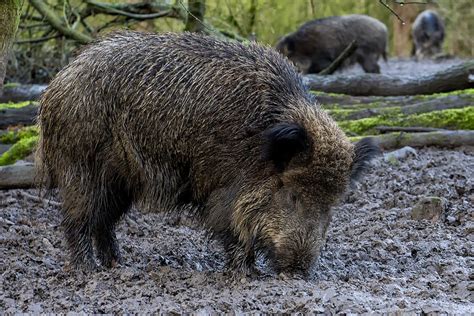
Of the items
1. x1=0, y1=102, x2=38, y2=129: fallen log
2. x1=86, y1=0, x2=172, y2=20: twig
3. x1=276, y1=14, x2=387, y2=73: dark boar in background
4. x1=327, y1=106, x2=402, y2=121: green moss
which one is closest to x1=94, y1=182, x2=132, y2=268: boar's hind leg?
x1=327, y1=106, x2=402, y2=121: green moss

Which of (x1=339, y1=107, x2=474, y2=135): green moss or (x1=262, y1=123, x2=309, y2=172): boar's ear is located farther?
(x1=339, y1=107, x2=474, y2=135): green moss

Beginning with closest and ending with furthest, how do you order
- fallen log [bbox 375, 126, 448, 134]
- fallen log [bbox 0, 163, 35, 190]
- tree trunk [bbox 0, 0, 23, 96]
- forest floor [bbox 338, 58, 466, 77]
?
1. tree trunk [bbox 0, 0, 23, 96]
2. fallen log [bbox 0, 163, 35, 190]
3. fallen log [bbox 375, 126, 448, 134]
4. forest floor [bbox 338, 58, 466, 77]

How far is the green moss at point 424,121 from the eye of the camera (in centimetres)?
894

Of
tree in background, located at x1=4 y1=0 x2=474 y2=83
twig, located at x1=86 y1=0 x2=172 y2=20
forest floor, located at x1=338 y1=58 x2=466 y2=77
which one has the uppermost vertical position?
twig, located at x1=86 y1=0 x2=172 y2=20

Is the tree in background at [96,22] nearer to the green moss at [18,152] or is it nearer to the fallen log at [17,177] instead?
the green moss at [18,152]

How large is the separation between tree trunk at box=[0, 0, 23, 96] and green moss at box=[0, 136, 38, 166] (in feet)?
9.42

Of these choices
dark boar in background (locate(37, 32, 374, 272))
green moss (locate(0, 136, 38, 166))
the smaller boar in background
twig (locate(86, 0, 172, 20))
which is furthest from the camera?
the smaller boar in background

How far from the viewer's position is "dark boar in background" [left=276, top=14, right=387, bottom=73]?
64.1 feet

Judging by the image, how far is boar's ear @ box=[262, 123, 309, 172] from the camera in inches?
197

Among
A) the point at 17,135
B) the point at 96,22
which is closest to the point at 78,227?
the point at 17,135

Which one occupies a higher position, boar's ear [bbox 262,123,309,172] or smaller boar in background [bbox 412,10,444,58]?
boar's ear [bbox 262,123,309,172]

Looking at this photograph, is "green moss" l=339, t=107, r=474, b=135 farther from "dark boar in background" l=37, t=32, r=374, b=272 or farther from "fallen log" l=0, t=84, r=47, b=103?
"fallen log" l=0, t=84, r=47, b=103

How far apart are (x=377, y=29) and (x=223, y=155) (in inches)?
612

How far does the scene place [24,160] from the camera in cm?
835
